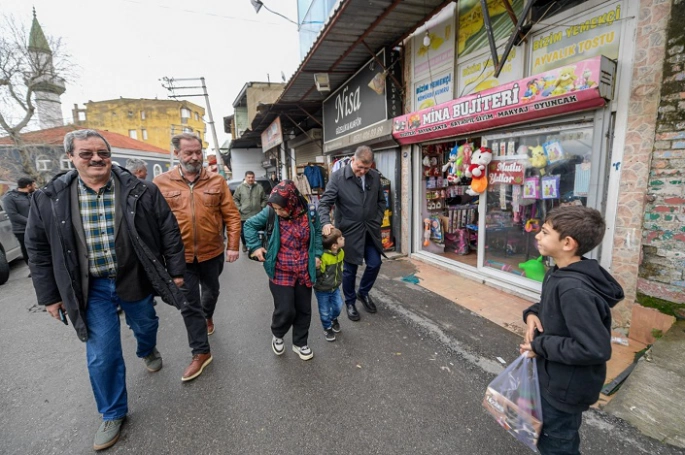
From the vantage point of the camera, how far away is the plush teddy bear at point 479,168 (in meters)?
4.50

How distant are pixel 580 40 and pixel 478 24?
1.47m

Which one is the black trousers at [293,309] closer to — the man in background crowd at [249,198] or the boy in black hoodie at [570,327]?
the boy in black hoodie at [570,327]

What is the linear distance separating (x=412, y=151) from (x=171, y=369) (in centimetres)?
501

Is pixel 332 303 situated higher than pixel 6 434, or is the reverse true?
pixel 332 303

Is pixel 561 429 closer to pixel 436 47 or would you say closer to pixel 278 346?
pixel 278 346

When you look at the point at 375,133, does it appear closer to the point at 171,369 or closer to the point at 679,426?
the point at 171,369

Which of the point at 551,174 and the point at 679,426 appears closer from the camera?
the point at 679,426

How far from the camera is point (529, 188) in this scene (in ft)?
13.4

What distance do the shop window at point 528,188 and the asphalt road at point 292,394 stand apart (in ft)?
4.31

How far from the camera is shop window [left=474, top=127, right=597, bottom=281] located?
138 inches

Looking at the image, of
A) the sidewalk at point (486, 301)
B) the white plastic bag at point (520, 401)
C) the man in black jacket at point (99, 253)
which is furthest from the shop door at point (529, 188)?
the man in black jacket at point (99, 253)

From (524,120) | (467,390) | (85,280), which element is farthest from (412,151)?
(85,280)

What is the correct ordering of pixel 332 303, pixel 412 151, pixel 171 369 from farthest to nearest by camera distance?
1. pixel 412 151
2. pixel 332 303
3. pixel 171 369

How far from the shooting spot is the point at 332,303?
131 inches
